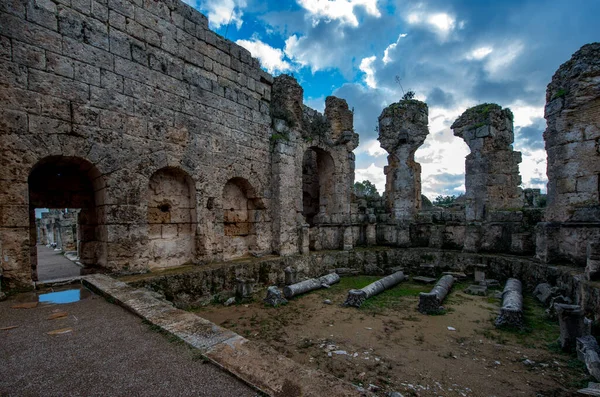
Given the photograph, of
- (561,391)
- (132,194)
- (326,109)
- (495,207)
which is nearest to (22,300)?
(132,194)

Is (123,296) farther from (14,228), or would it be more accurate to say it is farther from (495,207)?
(495,207)

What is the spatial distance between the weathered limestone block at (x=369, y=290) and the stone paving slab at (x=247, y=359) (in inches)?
167

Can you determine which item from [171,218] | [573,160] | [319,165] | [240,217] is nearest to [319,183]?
[319,165]

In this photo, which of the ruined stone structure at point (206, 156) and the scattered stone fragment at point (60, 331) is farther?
the ruined stone structure at point (206, 156)

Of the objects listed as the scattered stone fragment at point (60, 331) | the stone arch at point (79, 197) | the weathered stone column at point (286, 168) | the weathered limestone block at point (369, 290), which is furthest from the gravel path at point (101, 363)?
the weathered stone column at point (286, 168)

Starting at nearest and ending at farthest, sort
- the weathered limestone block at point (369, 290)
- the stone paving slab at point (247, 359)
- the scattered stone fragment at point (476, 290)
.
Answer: the stone paving slab at point (247, 359), the weathered limestone block at point (369, 290), the scattered stone fragment at point (476, 290)

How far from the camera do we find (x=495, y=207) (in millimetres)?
9531

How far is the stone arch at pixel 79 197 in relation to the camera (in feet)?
19.1

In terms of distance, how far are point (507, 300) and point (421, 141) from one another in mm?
6961

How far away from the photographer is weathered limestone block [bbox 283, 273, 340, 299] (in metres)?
7.37

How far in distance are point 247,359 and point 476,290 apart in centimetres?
698

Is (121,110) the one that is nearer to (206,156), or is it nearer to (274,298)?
(206,156)

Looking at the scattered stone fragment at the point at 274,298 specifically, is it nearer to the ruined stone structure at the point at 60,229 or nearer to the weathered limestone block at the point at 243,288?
the weathered limestone block at the point at 243,288

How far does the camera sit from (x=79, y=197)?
6270 mm
